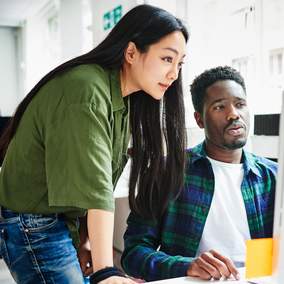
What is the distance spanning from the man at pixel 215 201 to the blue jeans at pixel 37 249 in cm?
22

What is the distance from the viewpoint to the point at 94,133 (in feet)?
2.42

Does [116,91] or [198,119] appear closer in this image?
[116,91]

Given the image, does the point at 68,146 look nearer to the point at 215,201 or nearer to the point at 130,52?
the point at 130,52

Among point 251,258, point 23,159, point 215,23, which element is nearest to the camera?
point 251,258

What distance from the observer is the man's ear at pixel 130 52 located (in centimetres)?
93

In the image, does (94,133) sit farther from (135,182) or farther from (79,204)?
(135,182)

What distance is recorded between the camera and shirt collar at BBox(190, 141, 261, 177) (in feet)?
3.79

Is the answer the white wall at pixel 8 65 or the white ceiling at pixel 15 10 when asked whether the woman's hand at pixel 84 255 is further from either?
the white wall at pixel 8 65

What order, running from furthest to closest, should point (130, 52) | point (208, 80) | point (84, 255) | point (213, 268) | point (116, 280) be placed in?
point (208, 80)
point (84, 255)
point (130, 52)
point (213, 268)
point (116, 280)

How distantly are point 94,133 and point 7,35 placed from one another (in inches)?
252

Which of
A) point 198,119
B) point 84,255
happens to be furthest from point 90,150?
point 198,119

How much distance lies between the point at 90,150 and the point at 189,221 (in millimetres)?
478

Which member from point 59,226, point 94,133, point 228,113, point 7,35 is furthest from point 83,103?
point 7,35

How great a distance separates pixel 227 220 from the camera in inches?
43.6
